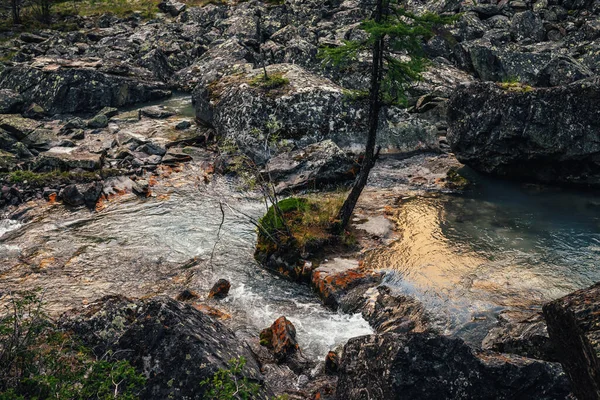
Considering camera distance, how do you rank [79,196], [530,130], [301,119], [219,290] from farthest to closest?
[301,119] < [79,196] < [530,130] < [219,290]

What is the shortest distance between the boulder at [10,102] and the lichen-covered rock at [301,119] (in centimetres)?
1516

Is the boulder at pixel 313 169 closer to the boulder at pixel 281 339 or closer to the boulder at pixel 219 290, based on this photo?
the boulder at pixel 219 290

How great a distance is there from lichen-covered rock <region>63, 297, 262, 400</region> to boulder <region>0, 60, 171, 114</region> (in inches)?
1072

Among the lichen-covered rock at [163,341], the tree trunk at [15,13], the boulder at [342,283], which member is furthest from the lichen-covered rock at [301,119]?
the tree trunk at [15,13]

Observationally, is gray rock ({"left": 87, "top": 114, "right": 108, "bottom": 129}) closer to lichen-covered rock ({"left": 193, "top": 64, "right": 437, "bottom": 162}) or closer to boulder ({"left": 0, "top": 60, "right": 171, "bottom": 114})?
boulder ({"left": 0, "top": 60, "right": 171, "bottom": 114})

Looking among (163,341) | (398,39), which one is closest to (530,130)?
(398,39)

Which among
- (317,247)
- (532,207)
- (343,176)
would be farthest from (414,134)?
(317,247)

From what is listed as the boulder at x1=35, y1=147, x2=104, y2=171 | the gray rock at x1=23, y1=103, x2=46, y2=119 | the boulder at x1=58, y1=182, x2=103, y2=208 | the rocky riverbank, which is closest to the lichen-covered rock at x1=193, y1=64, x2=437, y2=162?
the rocky riverbank

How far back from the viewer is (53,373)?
23.1ft

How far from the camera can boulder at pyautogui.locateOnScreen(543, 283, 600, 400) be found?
4.98 metres

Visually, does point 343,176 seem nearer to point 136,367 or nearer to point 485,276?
point 485,276

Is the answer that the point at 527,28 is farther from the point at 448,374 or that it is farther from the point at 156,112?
the point at 448,374

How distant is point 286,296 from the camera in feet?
46.4

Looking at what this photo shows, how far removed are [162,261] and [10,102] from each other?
75.8 ft
